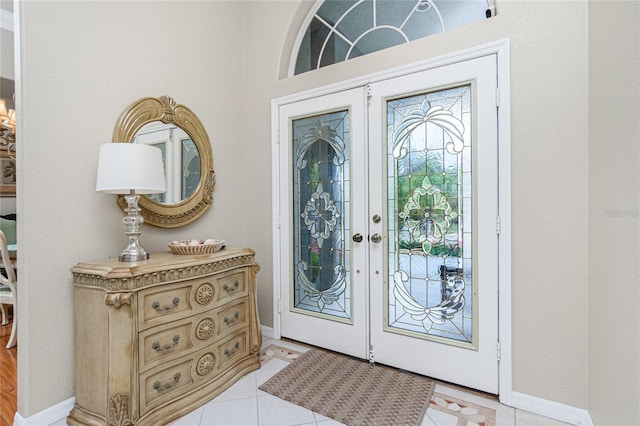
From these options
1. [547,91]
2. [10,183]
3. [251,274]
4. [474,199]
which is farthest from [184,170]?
[10,183]

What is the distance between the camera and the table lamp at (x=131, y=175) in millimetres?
1736

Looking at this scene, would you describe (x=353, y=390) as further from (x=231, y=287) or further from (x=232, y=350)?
(x=231, y=287)

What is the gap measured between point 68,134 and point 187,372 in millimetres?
1551

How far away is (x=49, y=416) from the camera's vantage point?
172cm

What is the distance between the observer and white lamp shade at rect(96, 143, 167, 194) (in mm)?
1734

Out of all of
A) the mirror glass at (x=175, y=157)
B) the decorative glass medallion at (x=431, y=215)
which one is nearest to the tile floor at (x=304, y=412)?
the decorative glass medallion at (x=431, y=215)

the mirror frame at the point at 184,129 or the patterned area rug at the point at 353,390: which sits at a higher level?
the mirror frame at the point at 184,129

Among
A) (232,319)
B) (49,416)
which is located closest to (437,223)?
(232,319)

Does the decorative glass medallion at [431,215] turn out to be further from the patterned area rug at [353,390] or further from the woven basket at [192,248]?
the woven basket at [192,248]

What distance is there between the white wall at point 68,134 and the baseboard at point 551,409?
2544 millimetres

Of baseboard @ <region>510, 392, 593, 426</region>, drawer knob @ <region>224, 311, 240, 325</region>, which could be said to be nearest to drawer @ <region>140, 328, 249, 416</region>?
drawer knob @ <region>224, 311, 240, 325</region>

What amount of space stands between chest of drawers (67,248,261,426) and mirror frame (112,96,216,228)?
395 mm

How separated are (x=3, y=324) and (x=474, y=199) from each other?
4.50 m

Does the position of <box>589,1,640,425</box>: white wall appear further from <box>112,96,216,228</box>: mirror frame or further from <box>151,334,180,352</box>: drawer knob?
<box>112,96,216,228</box>: mirror frame
